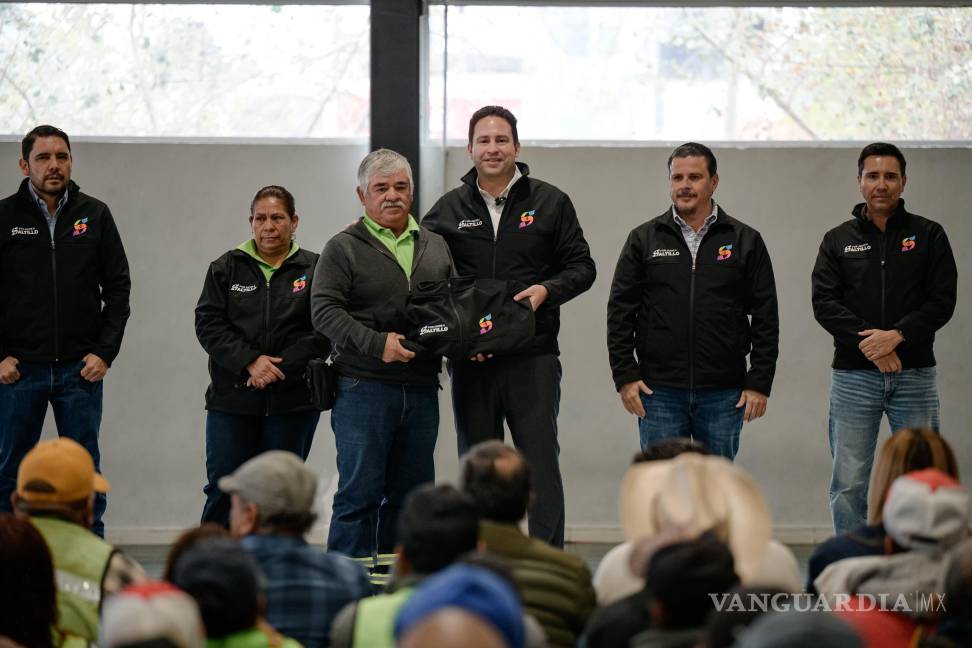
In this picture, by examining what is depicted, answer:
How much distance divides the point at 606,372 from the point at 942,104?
7.26ft

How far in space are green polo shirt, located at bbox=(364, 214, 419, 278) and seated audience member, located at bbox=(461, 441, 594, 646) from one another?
161cm

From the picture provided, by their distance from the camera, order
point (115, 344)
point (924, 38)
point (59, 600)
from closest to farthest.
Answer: point (59, 600), point (115, 344), point (924, 38)

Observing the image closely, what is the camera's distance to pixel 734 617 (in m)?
2.05

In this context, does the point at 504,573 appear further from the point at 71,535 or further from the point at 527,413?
the point at 527,413

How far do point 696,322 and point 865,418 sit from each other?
821 mm

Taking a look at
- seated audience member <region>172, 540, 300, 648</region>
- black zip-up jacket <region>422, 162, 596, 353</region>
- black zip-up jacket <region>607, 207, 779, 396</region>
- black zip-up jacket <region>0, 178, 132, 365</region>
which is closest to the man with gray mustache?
black zip-up jacket <region>422, 162, 596, 353</region>

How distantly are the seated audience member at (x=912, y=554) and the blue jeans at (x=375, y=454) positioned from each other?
1.93 m

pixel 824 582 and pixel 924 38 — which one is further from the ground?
pixel 924 38

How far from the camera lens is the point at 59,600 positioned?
2656 mm

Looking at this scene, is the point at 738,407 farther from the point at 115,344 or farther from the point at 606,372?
the point at 115,344

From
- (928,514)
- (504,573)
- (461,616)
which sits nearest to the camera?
(461,616)

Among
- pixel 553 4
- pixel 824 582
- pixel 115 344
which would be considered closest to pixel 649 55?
pixel 553 4

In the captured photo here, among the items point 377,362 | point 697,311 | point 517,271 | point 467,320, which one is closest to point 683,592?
point 467,320

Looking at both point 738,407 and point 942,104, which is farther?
point 942,104
